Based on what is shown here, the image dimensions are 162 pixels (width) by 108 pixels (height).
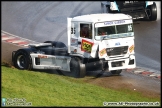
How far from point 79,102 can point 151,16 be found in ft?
45.2

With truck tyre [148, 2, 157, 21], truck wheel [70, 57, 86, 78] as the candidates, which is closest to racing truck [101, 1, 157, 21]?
truck tyre [148, 2, 157, 21]

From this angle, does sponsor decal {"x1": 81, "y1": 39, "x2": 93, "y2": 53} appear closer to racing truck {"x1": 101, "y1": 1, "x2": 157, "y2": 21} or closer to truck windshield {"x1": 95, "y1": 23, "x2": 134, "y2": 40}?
truck windshield {"x1": 95, "y1": 23, "x2": 134, "y2": 40}

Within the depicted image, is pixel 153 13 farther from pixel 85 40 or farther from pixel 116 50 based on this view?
pixel 85 40

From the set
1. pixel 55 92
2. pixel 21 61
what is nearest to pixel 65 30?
pixel 21 61

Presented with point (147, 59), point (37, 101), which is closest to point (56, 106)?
point (37, 101)

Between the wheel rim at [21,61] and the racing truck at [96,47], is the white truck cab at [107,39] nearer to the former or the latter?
the racing truck at [96,47]

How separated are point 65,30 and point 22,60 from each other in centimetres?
630

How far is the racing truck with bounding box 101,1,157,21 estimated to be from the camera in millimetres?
24750

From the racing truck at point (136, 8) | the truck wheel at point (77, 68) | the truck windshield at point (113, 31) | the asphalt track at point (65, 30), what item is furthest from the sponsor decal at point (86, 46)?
the racing truck at point (136, 8)

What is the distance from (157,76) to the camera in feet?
56.1

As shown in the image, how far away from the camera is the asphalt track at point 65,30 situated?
16.3m

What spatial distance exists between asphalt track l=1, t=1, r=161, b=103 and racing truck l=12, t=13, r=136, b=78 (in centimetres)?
61

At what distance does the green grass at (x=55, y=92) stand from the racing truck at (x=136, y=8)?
10254mm

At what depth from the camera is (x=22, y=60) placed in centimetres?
1788
